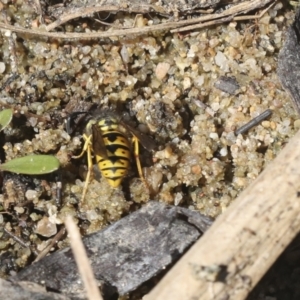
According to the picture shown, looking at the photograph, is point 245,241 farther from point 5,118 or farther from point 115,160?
point 5,118

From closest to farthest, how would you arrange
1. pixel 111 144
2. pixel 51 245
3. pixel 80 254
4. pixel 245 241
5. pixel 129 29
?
pixel 80 254 < pixel 245 241 < pixel 51 245 < pixel 111 144 < pixel 129 29

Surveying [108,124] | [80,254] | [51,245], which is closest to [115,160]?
[108,124]

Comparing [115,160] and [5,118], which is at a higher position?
[5,118]

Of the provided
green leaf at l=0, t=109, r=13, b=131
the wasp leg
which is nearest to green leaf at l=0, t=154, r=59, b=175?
green leaf at l=0, t=109, r=13, b=131

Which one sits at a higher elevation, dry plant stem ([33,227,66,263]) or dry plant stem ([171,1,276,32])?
dry plant stem ([171,1,276,32])

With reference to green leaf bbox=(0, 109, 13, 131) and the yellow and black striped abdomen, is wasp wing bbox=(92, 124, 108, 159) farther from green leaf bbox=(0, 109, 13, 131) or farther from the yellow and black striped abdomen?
green leaf bbox=(0, 109, 13, 131)

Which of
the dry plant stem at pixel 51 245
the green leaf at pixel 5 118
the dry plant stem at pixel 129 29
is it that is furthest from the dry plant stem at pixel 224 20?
the dry plant stem at pixel 51 245

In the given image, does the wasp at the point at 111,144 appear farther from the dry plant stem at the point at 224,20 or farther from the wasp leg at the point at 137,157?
the dry plant stem at the point at 224,20
